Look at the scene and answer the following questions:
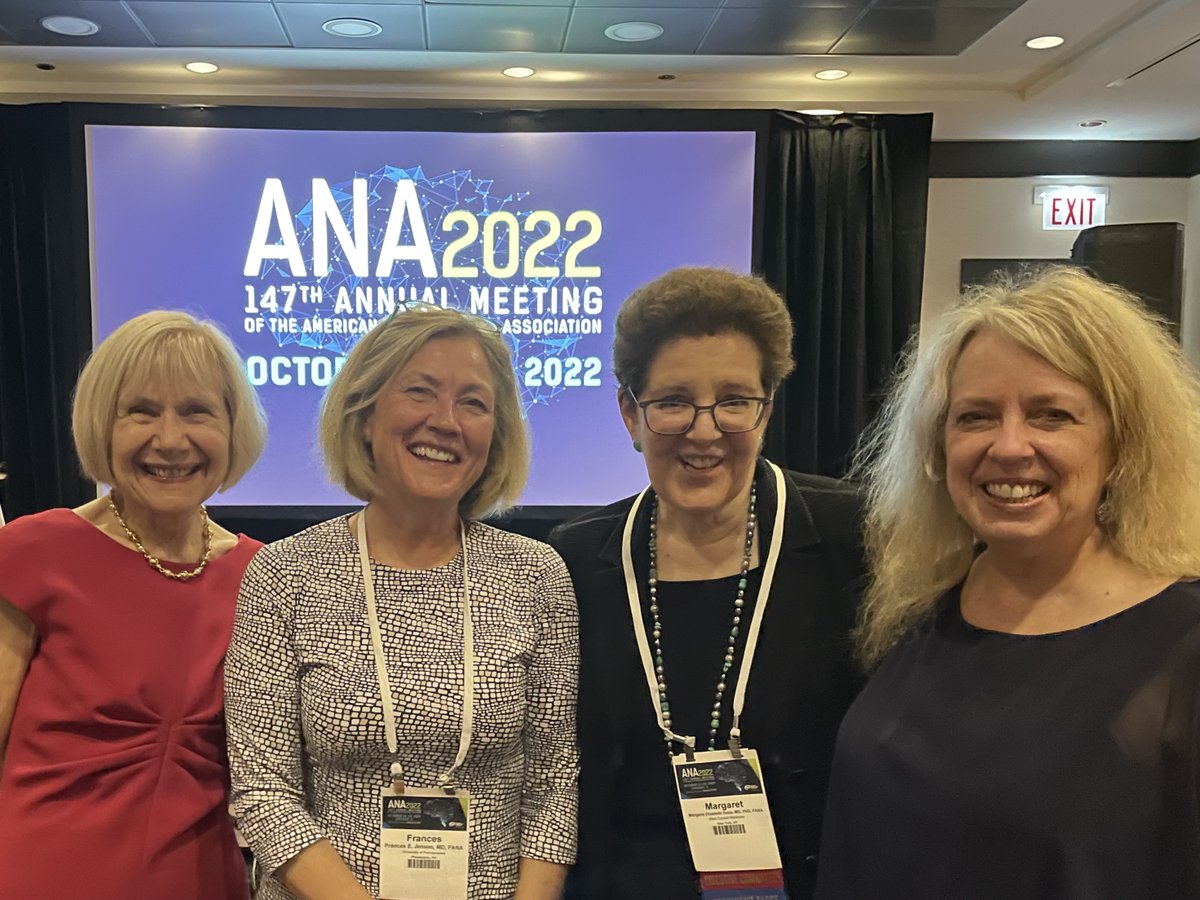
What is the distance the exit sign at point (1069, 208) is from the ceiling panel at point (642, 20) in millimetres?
2961

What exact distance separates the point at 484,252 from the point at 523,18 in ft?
3.96

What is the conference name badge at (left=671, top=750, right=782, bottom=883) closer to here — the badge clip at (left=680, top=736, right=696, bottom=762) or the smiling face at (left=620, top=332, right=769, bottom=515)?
the badge clip at (left=680, top=736, right=696, bottom=762)

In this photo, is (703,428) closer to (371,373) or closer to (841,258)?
(371,373)

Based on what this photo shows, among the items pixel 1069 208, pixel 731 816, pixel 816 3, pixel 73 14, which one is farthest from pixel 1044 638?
pixel 1069 208

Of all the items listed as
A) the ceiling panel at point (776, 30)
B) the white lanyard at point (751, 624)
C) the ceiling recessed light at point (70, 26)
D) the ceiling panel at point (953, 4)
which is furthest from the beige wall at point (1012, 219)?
the white lanyard at point (751, 624)

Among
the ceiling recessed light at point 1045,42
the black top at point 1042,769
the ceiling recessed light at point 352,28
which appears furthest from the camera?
the ceiling recessed light at point 1045,42

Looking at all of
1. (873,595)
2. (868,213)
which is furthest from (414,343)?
(868,213)

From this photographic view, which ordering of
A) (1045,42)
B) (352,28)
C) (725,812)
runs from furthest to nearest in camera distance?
(1045,42)
(352,28)
(725,812)

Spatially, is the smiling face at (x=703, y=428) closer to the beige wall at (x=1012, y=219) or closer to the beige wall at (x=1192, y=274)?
the beige wall at (x=1012, y=219)

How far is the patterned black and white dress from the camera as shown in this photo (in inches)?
58.1

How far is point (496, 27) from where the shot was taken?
4.43 m

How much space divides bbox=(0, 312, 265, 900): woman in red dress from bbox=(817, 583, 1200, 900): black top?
116cm

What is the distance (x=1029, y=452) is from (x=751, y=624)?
1.87ft

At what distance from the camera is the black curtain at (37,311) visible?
5.23 meters
